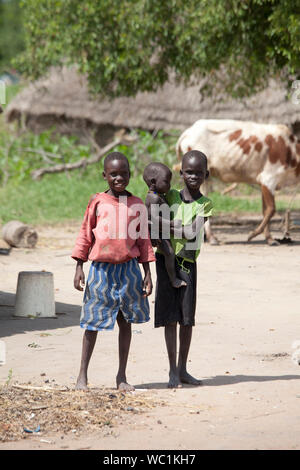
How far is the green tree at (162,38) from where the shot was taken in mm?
11438

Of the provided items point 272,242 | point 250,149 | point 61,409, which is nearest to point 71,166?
point 250,149

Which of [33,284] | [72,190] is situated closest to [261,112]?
[72,190]

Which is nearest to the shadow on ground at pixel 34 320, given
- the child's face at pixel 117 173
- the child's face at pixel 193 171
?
the child's face at pixel 117 173

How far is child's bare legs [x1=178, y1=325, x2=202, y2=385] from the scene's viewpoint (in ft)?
16.8

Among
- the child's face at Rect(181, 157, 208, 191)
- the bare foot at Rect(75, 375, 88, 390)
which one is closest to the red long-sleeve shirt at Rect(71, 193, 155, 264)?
the child's face at Rect(181, 157, 208, 191)

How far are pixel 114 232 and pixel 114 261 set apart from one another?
0.17 meters

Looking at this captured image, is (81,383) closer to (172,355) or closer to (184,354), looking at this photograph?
(172,355)

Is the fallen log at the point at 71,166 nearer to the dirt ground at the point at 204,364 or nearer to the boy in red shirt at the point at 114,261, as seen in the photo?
the dirt ground at the point at 204,364

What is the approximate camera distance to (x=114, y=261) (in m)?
4.83

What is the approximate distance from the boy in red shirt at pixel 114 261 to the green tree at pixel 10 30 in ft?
124

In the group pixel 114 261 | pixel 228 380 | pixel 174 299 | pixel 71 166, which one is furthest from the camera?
pixel 71 166

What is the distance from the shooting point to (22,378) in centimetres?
526

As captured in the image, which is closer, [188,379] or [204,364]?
[188,379]

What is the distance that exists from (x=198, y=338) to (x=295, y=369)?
112 cm
